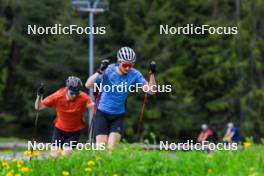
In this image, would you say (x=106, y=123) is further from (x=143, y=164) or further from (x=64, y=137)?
(x=143, y=164)

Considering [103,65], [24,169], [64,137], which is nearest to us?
[24,169]

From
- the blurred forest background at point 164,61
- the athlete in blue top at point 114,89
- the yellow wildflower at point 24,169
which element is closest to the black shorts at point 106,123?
the athlete in blue top at point 114,89

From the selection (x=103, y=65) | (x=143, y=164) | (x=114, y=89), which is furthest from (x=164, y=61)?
(x=143, y=164)

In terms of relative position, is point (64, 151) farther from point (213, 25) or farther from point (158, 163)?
point (213, 25)

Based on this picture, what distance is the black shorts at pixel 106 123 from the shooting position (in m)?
10.1

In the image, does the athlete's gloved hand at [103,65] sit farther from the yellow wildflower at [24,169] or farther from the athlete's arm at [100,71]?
the yellow wildflower at [24,169]

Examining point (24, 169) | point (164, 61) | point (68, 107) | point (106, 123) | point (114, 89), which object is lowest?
point (24, 169)

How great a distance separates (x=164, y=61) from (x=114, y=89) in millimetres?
31972

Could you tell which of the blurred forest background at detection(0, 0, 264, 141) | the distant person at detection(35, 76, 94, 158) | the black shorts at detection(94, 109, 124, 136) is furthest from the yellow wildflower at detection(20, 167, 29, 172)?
the blurred forest background at detection(0, 0, 264, 141)

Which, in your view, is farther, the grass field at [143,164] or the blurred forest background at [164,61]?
the blurred forest background at [164,61]

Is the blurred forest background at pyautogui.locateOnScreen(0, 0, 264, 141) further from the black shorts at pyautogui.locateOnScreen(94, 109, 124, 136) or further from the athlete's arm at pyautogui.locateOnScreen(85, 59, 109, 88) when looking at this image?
the athlete's arm at pyautogui.locateOnScreen(85, 59, 109, 88)

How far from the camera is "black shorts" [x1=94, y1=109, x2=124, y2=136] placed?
10094 mm

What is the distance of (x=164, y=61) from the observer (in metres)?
41.8

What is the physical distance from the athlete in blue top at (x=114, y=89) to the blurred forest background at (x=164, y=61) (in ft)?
95.4
